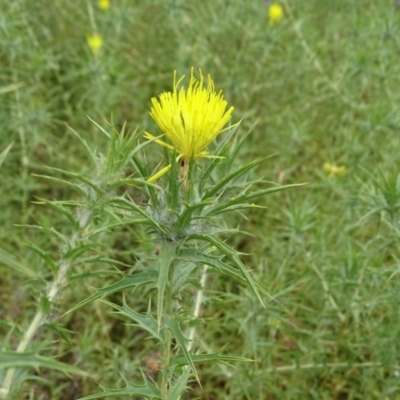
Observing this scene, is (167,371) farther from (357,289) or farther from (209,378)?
(209,378)

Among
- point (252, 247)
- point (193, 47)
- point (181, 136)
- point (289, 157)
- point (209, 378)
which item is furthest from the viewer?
point (193, 47)

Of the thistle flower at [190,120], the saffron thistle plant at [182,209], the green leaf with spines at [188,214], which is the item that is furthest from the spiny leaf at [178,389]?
the thistle flower at [190,120]

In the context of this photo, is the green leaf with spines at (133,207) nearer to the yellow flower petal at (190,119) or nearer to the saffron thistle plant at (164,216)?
the saffron thistle plant at (164,216)

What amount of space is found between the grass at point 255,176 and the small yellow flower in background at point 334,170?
41 mm

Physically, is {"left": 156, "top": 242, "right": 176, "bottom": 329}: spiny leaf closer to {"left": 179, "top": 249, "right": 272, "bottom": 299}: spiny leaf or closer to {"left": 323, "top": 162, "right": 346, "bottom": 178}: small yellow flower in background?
{"left": 179, "top": 249, "right": 272, "bottom": 299}: spiny leaf

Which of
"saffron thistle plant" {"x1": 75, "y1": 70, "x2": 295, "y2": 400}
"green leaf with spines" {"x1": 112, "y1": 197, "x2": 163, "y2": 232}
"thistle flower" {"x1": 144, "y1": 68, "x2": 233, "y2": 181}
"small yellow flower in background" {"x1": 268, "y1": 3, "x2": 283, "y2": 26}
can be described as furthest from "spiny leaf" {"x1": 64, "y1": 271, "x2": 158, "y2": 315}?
"small yellow flower in background" {"x1": 268, "y1": 3, "x2": 283, "y2": 26}

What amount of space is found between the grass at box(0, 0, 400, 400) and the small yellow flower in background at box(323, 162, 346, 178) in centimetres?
4

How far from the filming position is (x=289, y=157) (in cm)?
324

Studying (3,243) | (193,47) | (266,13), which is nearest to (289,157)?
(193,47)

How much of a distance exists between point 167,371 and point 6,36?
2.25 meters

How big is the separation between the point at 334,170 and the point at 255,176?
386 millimetres

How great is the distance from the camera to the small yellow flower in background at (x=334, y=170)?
9.71ft

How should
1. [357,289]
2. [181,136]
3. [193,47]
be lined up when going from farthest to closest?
[193,47] < [357,289] < [181,136]

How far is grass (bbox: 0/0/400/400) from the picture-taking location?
205 centimetres
